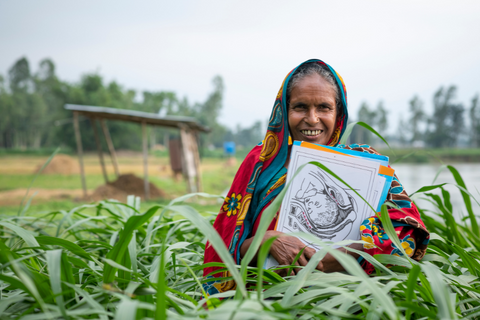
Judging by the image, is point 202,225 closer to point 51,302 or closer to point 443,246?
point 51,302

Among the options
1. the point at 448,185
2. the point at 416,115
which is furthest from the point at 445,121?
the point at 448,185

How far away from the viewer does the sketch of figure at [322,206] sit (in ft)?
3.83

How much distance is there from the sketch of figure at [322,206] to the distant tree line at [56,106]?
24.4 meters

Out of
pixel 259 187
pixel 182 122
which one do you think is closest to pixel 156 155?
pixel 182 122

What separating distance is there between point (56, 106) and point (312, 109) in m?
45.5

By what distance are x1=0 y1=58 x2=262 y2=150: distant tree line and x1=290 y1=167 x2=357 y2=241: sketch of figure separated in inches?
962

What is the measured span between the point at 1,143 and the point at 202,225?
52.8 meters

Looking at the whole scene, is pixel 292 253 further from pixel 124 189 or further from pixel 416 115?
pixel 416 115

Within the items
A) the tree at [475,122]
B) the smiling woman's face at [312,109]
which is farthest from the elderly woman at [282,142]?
the tree at [475,122]

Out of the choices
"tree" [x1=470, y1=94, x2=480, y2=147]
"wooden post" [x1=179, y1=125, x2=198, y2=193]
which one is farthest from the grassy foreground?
A: "tree" [x1=470, y1=94, x2=480, y2=147]

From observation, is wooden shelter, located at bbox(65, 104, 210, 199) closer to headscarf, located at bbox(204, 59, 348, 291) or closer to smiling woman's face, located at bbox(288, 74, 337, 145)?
headscarf, located at bbox(204, 59, 348, 291)

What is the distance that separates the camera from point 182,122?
923cm

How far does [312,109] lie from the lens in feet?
4.25

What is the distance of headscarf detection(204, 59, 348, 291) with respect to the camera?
1304mm
